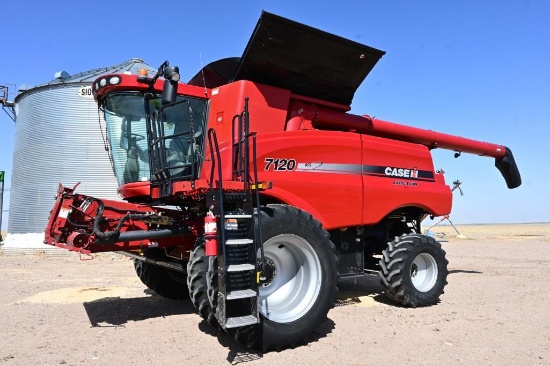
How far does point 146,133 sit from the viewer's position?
20.0ft

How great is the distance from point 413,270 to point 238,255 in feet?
13.1

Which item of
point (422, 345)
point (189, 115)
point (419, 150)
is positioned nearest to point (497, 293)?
point (419, 150)

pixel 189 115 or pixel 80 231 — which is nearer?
pixel 80 231

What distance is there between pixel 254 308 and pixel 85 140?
16.4 metres

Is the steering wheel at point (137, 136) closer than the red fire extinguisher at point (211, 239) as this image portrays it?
No

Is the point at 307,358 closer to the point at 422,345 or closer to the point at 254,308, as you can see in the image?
the point at 254,308

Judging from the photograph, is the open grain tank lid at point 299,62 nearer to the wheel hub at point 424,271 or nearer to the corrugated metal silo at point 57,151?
the wheel hub at point 424,271

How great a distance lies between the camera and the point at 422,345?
15.9 feet

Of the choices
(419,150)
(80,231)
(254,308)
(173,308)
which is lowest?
(173,308)

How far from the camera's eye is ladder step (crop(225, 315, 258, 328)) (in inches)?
164

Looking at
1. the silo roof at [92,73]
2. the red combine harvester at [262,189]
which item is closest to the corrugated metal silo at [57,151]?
the silo roof at [92,73]

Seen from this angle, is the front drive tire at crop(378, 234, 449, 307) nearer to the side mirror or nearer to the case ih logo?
the case ih logo

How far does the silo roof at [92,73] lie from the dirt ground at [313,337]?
12759 millimetres

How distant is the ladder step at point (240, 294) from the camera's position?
4246mm
